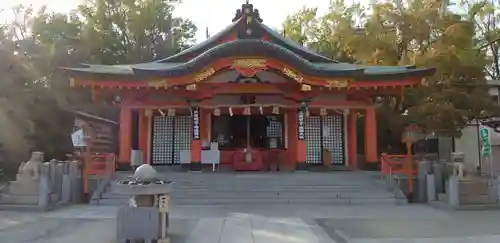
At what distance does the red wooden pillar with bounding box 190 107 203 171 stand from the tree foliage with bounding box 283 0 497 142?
8789 millimetres

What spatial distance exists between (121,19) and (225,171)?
18.3 m

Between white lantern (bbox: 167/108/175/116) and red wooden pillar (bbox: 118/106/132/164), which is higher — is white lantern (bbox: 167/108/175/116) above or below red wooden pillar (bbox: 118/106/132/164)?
above

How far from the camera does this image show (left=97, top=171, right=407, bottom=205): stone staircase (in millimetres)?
12953

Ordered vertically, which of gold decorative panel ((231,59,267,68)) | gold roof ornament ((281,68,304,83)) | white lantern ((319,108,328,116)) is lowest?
white lantern ((319,108,328,116))

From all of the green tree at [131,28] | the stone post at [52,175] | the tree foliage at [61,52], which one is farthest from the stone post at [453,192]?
the green tree at [131,28]

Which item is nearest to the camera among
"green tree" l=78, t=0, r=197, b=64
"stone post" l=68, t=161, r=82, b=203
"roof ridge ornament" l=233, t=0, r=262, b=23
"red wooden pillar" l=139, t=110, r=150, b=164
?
"stone post" l=68, t=161, r=82, b=203

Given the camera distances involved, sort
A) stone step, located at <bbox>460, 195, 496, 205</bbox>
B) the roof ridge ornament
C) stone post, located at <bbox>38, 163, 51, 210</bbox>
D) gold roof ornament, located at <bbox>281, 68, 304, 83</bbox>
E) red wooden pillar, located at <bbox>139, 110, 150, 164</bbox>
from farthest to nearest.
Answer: the roof ridge ornament → red wooden pillar, located at <bbox>139, 110, 150, 164</bbox> → gold roof ornament, located at <bbox>281, 68, 304, 83</bbox> → stone step, located at <bbox>460, 195, 496, 205</bbox> → stone post, located at <bbox>38, 163, 51, 210</bbox>

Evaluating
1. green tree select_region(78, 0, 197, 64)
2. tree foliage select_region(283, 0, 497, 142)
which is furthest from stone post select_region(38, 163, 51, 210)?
green tree select_region(78, 0, 197, 64)

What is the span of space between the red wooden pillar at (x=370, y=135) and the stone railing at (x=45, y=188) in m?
10.9

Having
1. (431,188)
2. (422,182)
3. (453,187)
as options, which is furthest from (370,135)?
(453,187)

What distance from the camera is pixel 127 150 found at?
1755 cm

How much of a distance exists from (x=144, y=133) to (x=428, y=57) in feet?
39.3

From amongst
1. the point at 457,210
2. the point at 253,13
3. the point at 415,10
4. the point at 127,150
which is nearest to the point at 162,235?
the point at 457,210

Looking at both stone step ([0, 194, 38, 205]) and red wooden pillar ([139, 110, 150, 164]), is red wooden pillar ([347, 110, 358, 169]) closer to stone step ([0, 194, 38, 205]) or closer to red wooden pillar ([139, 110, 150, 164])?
red wooden pillar ([139, 110, 150, 164])
